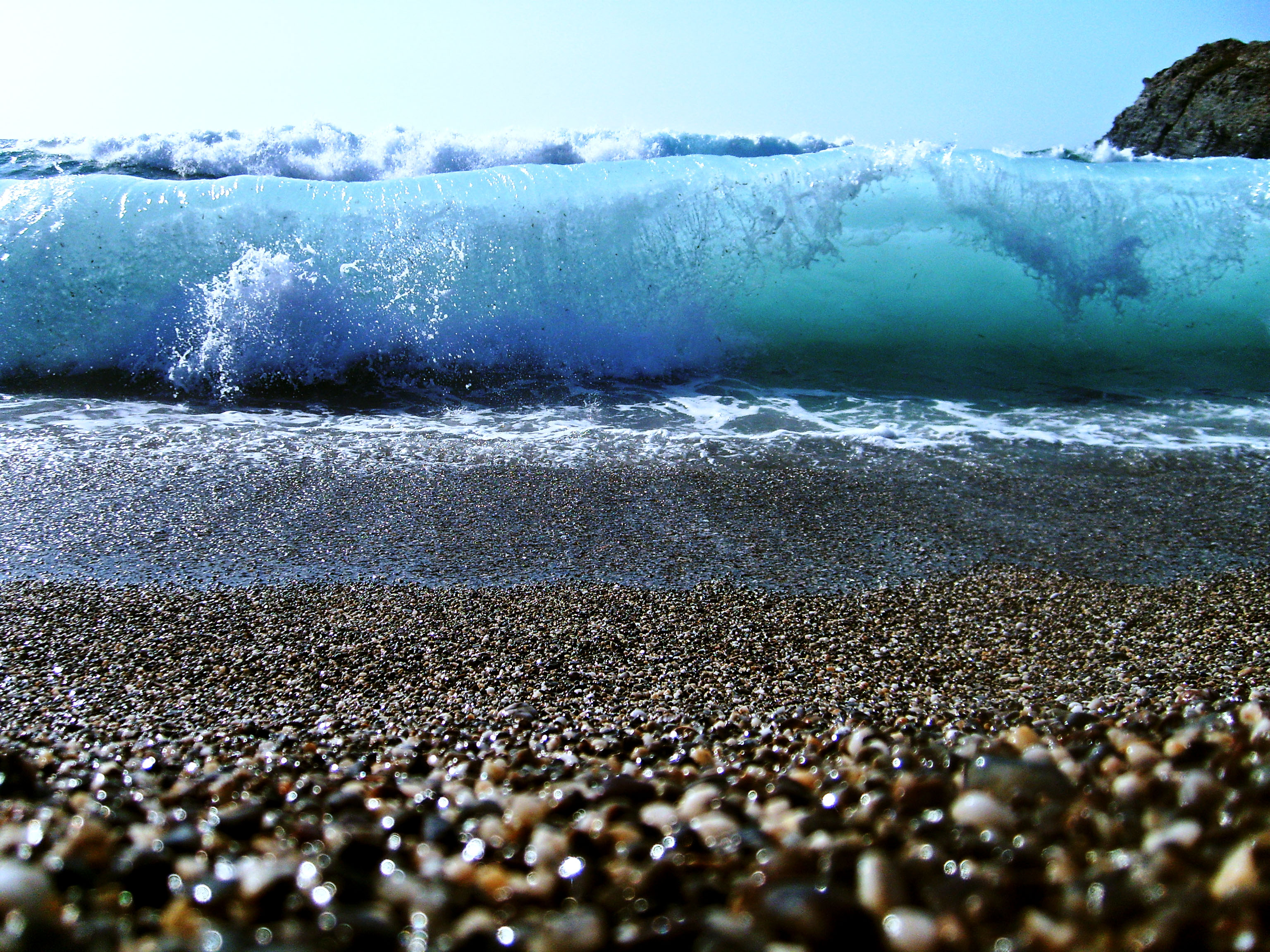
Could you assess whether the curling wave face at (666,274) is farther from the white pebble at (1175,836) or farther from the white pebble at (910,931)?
the white pebble at (910,931)

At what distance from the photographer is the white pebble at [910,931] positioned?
766 mm

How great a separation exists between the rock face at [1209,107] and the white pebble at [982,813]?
14903 millimetres

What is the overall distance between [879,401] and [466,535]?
2895 millimetres

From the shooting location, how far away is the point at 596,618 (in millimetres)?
2180

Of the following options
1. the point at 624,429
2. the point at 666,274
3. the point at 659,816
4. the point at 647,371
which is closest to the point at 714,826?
the point at 659,816

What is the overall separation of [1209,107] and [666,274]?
1334 centimetres

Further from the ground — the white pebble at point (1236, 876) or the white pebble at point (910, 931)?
the white pebble at point (1236, 876)

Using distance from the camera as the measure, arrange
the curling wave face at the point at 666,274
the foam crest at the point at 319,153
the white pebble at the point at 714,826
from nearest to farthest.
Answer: the white pebble at the point at 714,826, the curling wave face at the point at 666,274, the foam crest at the point at 319,153

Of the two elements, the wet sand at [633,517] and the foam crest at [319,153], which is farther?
the foam crest at [319,153]

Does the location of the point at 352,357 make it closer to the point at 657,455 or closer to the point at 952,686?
the point at 657,455

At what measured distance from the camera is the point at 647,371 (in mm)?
5355

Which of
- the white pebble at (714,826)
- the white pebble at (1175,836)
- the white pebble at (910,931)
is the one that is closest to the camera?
the white pebble at (910,931)

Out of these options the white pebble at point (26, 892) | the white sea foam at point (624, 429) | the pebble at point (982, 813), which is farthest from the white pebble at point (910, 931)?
the white sea foam at point (624, 429)

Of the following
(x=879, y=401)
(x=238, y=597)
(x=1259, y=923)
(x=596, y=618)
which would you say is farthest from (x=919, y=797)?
(x=879, y=401)
